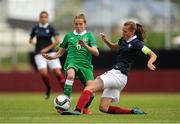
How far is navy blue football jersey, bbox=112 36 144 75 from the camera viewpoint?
13750mm

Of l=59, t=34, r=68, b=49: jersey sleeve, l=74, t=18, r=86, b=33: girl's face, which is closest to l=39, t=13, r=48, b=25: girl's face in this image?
l=59, t=34, r=68, b=49: jersey sleeve

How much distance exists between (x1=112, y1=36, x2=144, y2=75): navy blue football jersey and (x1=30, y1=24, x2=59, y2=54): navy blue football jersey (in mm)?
7546

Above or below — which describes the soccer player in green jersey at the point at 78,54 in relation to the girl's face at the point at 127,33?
below

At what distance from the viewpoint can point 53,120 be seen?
40.4 ft

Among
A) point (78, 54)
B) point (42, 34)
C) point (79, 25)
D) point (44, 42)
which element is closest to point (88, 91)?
point (78, 54)

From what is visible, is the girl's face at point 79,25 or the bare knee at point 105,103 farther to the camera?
the girl's face at point 79,25

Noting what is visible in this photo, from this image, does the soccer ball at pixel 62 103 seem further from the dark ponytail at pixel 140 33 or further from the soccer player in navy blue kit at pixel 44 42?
the soccer player in navy blue kit at pixel 44 42

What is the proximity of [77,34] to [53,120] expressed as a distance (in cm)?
295

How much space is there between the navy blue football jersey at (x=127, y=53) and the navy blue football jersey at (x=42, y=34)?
297 inches

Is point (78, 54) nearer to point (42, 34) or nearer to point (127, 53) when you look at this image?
point (127, 53)

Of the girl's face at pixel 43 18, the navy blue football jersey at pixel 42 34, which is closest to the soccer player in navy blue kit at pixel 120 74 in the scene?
the girl's face at pixel 43 18

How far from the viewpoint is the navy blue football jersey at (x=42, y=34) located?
70.1 feet

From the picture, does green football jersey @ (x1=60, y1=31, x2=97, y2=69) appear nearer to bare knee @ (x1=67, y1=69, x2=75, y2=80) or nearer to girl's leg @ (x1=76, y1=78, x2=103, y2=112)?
bare knee @ (x1=67, y1=69, x2=75, y2=80)

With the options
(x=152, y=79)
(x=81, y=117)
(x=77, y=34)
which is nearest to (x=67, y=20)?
(x=152, y=79)
